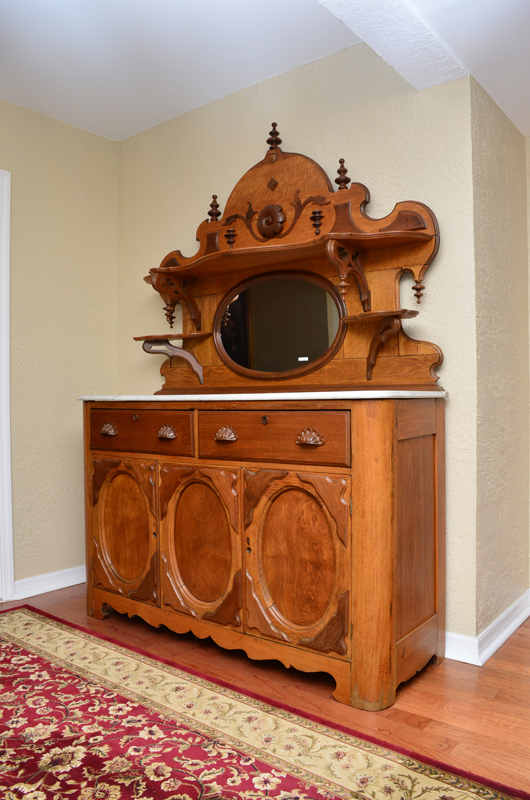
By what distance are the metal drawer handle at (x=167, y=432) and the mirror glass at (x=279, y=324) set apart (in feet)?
A: 1.79

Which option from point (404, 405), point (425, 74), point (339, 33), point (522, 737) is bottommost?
point (522, 737)

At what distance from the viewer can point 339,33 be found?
2490 millimetres

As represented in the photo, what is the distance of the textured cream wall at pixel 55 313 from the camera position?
123 inches

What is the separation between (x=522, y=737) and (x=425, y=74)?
227cm

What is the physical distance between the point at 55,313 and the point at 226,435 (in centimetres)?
158

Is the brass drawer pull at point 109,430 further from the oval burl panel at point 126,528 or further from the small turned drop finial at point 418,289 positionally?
the small turned drop finial at point 418,289

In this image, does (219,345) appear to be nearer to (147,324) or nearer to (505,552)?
(147,324)

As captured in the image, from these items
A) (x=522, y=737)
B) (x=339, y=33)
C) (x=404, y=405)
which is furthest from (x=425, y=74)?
(x=522, y=737)

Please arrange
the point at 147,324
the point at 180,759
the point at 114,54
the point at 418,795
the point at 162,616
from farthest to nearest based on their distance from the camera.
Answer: the point at 147,324, the point at 114,54, the point at 162,616, the point at 180,759, the point at 418,795

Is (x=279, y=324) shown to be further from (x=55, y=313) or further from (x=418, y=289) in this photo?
(x=55, y=313)

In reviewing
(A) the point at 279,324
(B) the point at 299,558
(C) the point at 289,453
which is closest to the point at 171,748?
(B) the point at 299,558

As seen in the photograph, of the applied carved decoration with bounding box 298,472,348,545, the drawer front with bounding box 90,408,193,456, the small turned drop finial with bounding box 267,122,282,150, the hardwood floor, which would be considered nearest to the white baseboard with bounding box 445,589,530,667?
the hardwood floor

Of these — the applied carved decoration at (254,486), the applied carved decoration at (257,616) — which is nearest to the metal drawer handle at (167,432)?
the applied carved decoration at (254,486)

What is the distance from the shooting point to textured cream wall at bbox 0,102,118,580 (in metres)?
3.12
